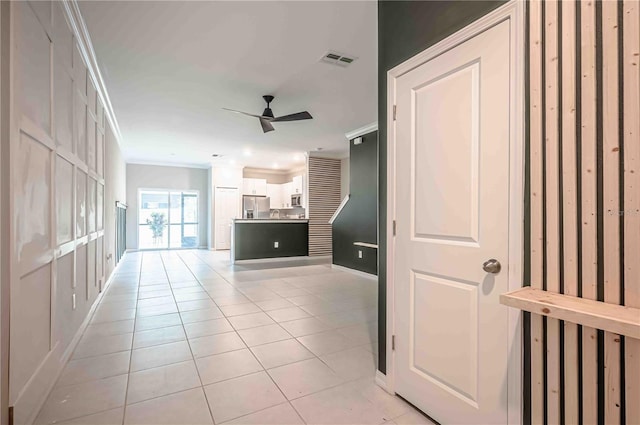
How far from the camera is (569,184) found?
46.8 inches

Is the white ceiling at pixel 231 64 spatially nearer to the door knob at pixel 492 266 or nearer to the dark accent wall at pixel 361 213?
the dark accent wall at pixel 361 213

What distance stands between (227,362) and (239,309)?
1352mm

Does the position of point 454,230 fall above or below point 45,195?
below

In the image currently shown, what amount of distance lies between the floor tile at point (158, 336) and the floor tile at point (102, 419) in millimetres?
961

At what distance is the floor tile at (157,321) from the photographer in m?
3.15

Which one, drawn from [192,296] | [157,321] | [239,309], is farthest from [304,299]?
[157,321]

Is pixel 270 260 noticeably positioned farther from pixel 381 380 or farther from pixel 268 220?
pixel 381 380

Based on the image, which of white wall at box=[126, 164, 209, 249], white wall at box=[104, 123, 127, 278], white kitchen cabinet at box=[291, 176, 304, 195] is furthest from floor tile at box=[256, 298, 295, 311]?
white wall at box=[126, 164, 209, 249]

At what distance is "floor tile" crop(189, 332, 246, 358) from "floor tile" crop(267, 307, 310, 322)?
597 mm

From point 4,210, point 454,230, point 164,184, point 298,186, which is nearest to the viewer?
point 4,210

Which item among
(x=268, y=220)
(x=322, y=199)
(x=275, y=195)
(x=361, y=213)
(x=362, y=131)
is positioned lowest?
(x=268, y=220)

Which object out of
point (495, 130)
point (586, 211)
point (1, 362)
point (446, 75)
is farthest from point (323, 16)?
point (1, 362)

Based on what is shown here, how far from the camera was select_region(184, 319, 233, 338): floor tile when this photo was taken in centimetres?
295

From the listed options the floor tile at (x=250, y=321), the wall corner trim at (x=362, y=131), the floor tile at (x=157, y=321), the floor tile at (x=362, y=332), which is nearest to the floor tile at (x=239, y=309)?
the floor tile at (x=250, y=321)
